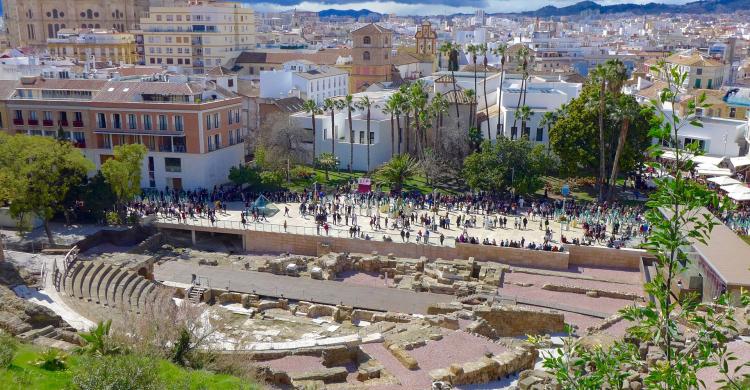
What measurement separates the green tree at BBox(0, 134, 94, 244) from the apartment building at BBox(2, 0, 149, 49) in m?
102

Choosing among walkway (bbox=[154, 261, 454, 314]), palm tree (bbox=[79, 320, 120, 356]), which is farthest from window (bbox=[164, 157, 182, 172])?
palm tree (bbox=[79, 320, 120, 356])

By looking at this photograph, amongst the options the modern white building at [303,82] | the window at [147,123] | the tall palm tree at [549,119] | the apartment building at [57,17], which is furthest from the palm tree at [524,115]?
the apartment building at [57,17]

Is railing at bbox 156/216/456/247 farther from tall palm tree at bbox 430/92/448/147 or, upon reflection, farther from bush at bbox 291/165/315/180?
tall palm tree at bbox 430/92/448/147

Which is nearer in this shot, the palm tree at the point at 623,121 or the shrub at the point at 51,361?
the shrub at the point at 51,361

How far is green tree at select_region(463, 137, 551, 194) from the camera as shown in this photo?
165ft

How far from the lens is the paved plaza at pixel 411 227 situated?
4369 centimetres

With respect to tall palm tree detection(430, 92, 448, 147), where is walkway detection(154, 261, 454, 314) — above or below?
below

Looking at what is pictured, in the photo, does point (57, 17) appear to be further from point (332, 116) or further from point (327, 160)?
point (327, 160)

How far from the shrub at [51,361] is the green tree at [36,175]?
22.0 meters

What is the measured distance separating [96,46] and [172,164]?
65.6 m

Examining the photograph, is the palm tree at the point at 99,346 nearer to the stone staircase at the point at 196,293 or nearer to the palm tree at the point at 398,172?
the stone staircase at the point at 196,293

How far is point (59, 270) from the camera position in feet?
119

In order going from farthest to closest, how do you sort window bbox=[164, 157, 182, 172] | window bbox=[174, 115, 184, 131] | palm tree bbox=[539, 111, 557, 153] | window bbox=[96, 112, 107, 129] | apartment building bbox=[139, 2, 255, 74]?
apartment building bbox=[139, 2, 255, 74] → palm tree bbox=[539, 111, 557, 153] → window bbox=[96, 112, 107, 129] → window bbox=[164, 157, 182, 172] → window bbox=[174, 115, 184, 131]

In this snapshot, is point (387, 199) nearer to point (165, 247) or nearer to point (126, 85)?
point (165, 247)
